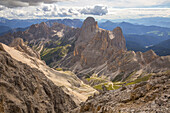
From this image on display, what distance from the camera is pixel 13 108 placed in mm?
37562

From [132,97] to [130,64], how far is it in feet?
543

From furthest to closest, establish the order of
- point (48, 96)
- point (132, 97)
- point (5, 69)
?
point (48, 96), point (5, 69), point (132, 97)

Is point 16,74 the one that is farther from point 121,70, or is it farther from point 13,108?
point 121,70

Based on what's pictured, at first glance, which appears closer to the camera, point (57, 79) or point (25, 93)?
point (25, 93)

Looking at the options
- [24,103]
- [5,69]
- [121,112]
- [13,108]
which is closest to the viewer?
[121,112]

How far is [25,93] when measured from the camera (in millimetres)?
45438

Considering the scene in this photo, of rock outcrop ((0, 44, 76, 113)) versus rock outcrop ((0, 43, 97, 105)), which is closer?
rock outcrop ((0, 44, 76, 113))

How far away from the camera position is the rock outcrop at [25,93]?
38.4 m

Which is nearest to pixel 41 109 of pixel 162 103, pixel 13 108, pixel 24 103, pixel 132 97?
pixel 24 103

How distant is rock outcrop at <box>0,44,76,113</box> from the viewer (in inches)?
1513

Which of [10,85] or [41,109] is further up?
[10,85]

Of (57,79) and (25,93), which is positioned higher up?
(25,93)

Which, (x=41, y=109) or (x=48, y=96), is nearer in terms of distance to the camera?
(x=41, y=109)

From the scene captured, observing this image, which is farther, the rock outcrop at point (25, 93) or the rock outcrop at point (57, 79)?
the rock outcrop at point (57, 79)
